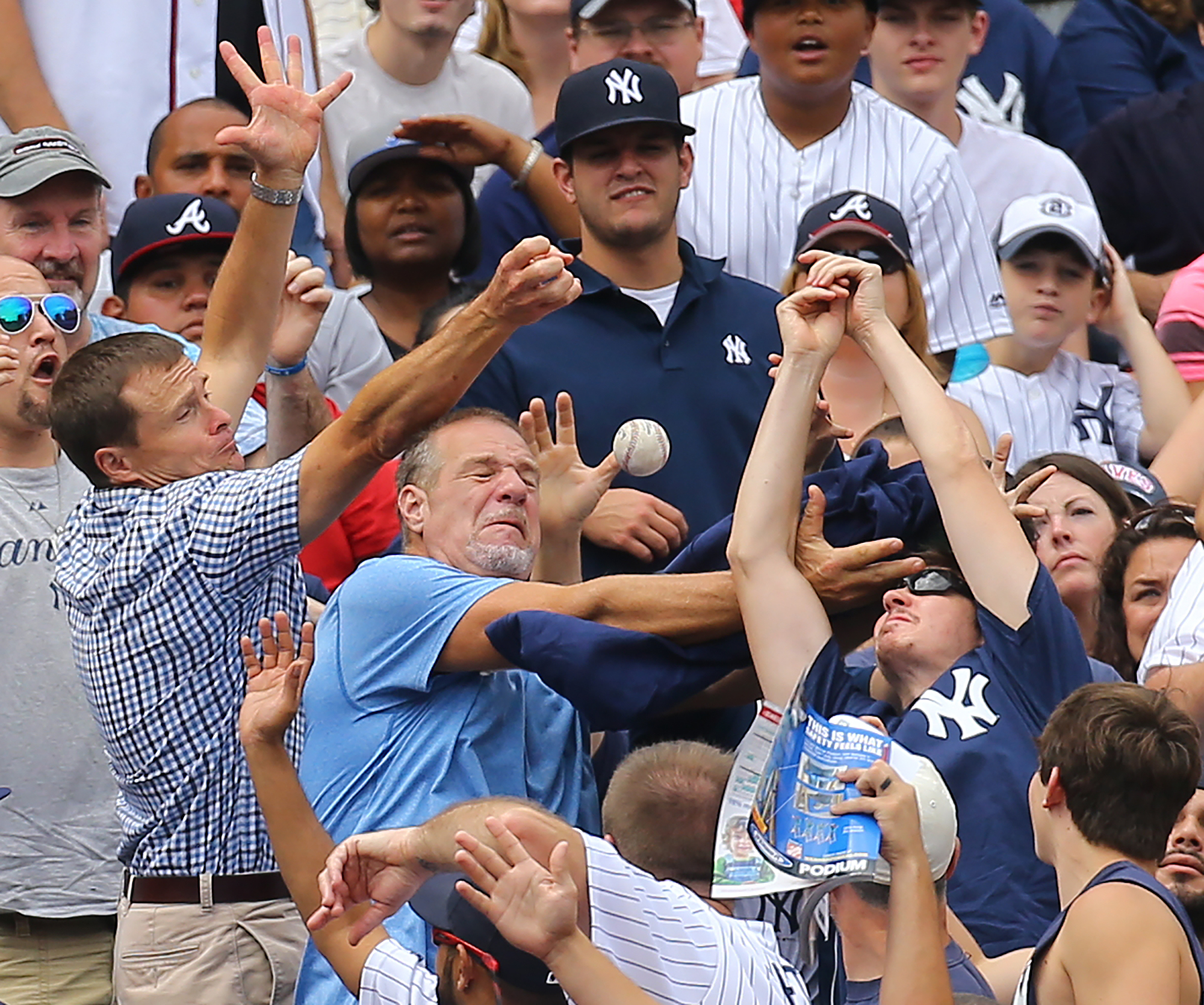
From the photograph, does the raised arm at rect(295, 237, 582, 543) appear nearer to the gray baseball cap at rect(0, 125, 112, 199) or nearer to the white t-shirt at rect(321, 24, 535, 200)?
the gray baseball cap at rect(0, 125, 112, 199)

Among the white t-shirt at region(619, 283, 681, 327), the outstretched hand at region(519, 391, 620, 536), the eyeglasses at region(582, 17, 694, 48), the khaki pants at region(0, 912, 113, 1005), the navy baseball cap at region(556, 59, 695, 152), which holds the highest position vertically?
the eyeglasses at region(582, 17, 694, 48)

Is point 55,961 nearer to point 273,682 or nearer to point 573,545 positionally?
point 273,682

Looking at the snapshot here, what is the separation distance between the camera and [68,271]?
588 centimetres

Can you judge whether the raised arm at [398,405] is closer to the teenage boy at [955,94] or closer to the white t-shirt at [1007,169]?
the teenage boy at [955,94]

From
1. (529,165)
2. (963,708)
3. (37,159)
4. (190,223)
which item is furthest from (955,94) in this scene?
(963,708)

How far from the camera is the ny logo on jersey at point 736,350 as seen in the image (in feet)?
19.1

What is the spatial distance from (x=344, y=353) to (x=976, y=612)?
8.13 ft

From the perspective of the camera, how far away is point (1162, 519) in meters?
5.88

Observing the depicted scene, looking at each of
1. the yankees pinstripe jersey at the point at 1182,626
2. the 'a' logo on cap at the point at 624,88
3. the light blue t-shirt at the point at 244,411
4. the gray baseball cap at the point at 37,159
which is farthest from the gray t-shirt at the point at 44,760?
the yankees pinstripe jersey at the point at 1182,626

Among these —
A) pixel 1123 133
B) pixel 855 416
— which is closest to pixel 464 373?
pixel 855 416

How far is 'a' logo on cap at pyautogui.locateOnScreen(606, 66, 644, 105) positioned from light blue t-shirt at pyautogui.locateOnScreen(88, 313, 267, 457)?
1352 millimetres

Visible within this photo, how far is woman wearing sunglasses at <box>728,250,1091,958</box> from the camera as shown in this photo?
14.3 feet

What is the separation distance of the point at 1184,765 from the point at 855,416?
2217 mm

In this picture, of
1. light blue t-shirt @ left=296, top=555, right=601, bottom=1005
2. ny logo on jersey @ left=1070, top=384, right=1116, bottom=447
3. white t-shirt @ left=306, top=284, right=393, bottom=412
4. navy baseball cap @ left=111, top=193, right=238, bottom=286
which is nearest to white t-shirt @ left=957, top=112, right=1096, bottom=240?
ny logo on jersey @ left=1070, top=384, right=1116, bottom=447
